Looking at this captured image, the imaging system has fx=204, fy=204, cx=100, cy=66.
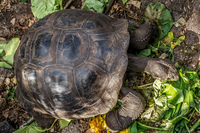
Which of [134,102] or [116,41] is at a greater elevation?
[116,41]

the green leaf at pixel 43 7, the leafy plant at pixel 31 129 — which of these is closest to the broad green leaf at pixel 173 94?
the leafy plant at pixel 31 129

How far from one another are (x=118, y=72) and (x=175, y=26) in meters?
1.52

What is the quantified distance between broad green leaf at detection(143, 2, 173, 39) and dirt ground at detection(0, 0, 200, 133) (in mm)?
Answer: 115

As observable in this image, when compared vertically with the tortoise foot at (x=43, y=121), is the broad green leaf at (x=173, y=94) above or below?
above

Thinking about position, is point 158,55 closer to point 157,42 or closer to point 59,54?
point 157,42

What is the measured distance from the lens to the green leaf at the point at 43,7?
4.25m

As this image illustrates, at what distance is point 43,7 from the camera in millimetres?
4289

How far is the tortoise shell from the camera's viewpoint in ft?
9.16

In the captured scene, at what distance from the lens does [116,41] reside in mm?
2990

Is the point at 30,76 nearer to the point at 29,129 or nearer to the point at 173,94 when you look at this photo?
the point at 29,129

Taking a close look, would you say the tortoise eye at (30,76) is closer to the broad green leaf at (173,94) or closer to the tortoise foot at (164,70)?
the tortoise foot at (164,70)

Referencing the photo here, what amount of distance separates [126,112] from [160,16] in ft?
5.89

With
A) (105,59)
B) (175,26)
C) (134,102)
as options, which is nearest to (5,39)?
(105,59)

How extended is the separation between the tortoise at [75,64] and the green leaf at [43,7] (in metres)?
1.16
